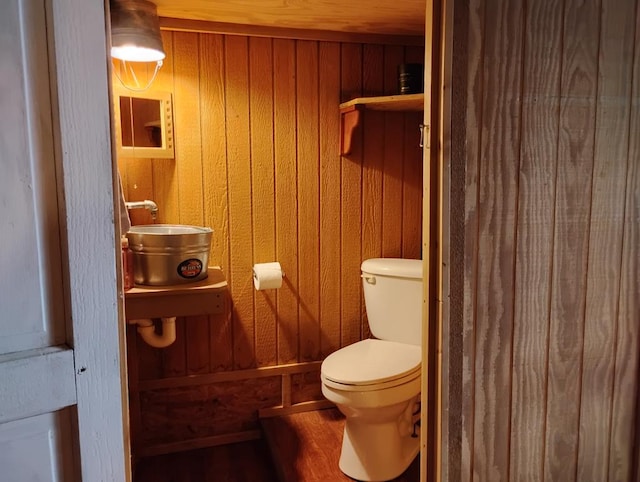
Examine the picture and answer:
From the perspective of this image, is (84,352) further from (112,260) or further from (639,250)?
(639,250)

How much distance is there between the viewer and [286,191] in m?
2.36

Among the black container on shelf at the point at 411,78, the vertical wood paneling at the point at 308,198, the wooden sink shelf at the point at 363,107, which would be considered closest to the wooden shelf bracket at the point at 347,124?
the wooden sink shelf at the point at 363,107

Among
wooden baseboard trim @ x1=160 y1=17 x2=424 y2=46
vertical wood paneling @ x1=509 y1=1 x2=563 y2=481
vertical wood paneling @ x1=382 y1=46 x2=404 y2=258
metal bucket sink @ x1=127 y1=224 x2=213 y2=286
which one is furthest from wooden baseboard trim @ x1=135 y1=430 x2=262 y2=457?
wooden baseboard trim @ x1=160 y1=17 x2=424 y2=46

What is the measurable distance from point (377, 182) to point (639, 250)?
126 centimetres

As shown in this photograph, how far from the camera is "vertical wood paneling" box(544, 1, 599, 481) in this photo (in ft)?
4.37

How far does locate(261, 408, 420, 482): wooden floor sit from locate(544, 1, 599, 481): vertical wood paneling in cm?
73

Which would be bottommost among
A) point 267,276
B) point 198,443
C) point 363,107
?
point 198,443

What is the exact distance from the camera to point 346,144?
237cm

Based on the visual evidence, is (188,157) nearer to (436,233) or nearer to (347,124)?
(347,124)

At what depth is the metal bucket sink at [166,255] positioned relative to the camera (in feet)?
6.09

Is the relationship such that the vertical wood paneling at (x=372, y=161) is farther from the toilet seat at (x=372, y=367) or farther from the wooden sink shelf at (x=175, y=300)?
the wooden sink shelf at (x=175, y=300)

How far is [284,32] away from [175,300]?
125 centimetres

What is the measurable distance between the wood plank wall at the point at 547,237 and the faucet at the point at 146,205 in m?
1.33

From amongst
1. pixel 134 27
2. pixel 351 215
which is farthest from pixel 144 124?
pixel 351 215
